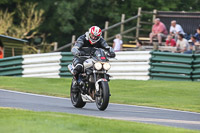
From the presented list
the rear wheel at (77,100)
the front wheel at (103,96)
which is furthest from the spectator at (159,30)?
the front wheel at (103,96)

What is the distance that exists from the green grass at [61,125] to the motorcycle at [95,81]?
8.85 ft

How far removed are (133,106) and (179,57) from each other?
758 centimetres

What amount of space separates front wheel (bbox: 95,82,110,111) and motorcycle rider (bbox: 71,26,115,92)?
0.83 metres

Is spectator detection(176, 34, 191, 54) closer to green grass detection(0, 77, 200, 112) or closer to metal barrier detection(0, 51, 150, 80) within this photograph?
metal barrier detection(0, 51, 150, 80)

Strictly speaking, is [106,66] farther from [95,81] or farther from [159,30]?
[159,30]

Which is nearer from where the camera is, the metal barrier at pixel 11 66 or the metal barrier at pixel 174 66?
the metal barrier at pixel 174 66

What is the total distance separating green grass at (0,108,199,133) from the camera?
24.8 ft

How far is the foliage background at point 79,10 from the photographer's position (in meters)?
46.0

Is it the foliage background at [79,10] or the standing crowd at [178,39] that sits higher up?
the foliage background at [79,10]

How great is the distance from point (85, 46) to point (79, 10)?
36.8 m

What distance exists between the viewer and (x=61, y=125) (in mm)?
8008

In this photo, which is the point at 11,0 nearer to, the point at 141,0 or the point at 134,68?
the point at 141,0

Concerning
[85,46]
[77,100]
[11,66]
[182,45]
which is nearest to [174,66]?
[182,45]

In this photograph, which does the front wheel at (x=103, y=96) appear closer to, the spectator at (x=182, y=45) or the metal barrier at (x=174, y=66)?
the metal barrier at (x=174, y=66)
